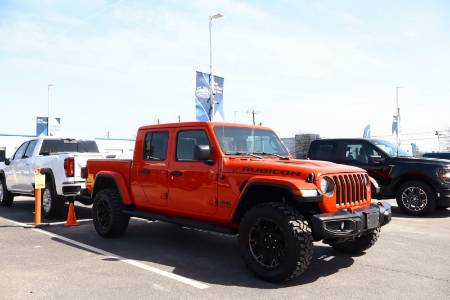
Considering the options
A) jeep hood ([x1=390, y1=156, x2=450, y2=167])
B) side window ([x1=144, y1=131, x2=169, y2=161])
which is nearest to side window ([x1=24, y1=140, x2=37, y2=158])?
side window ([x1=144, y1=131, x2=169, y2=161])

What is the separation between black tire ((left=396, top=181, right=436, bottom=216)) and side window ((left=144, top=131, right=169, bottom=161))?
6293mm

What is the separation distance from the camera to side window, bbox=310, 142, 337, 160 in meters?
11.5

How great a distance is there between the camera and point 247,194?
5289mm

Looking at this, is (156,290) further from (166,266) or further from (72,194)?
(72,194)

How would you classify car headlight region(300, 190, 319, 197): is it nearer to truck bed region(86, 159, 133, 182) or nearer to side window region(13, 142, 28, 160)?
truck bed region(86, 159, 133, 182)

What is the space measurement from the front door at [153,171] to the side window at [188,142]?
0.31m

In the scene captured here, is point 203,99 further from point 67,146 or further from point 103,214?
point 103,214

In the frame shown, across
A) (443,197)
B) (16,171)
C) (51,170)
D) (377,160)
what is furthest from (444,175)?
(16,171)

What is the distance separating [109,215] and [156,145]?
1.53m

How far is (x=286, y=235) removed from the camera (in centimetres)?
475

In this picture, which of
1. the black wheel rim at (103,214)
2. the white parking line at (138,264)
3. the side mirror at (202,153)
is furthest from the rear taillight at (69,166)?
the side mirror at (202,153)

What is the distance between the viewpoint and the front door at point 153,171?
6.54 m

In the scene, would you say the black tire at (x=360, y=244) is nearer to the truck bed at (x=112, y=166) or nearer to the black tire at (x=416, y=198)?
the truck bed at (x=112, y=166)

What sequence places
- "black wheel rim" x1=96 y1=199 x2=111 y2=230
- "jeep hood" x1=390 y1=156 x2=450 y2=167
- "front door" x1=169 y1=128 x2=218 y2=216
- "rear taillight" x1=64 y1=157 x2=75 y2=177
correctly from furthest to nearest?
"jeep hood" x1=390 y1=156 x2=450 y2=167
"rear taillight" x1=64 y1=157 x2=75 y2=177
"black wheel rim" x1=96 y1=199 x2=111 y2=230
"front door" x1=169 y1=128 x2=218 y2=216
